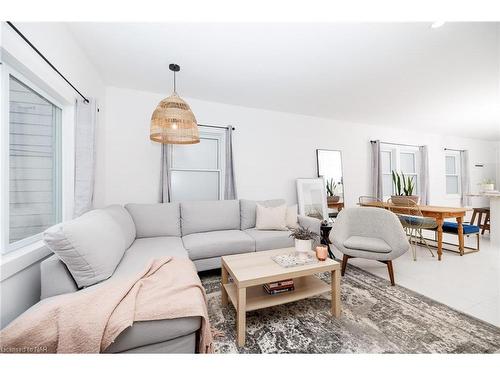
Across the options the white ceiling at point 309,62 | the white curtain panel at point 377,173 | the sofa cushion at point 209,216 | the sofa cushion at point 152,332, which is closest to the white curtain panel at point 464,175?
the white ceiling at point 309,62

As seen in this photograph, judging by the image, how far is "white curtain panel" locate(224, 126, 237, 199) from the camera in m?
3.36

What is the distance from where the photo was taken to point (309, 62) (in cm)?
225

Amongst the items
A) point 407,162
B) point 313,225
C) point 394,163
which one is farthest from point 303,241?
point 407,162

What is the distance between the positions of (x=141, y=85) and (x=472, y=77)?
4363mm

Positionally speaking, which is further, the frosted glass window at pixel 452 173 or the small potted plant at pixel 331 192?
the frosted glass window at pixel 452 173

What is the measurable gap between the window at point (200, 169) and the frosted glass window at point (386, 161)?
4.11m

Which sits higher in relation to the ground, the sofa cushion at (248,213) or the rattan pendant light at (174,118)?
the rattan pendant light at (174,118)

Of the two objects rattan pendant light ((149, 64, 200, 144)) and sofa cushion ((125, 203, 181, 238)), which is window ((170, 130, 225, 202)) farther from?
rattan pendant light ((149, 64, 200, 144))

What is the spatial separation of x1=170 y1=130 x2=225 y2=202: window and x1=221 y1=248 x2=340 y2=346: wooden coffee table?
1.78 metres

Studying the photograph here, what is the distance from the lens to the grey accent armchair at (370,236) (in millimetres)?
2211

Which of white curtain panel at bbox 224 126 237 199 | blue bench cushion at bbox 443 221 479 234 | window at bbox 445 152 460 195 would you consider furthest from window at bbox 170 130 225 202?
window at bbox 445 152 460 195

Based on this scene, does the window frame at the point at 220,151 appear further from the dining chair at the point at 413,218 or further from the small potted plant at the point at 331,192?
the dining chair at the point at 413,218
